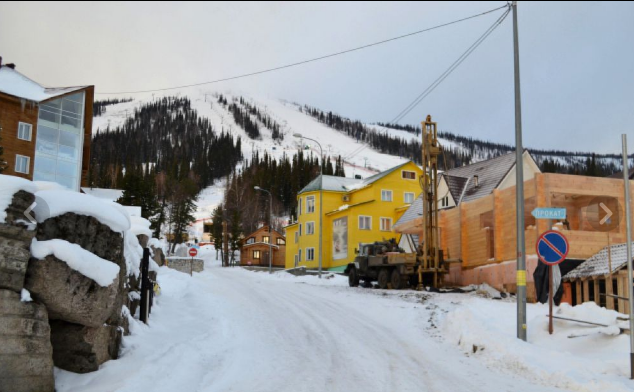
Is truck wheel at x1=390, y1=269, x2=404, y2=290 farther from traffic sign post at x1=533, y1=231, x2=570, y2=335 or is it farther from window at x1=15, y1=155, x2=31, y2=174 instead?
window at x1=15, y1=155, x2=31, y2=174

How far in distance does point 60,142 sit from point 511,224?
92.6 feet

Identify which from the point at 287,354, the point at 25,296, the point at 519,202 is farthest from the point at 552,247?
the point at 25,296

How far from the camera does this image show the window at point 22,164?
3479 cm

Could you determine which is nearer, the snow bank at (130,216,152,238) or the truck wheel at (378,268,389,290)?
the snow bank at (130,216,152,238)

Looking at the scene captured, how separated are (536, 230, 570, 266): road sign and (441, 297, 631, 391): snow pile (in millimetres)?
1725

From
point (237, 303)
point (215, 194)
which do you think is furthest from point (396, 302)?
point (215, 194)

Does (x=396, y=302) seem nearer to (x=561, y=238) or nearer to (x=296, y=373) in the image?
(x=561, y=238)

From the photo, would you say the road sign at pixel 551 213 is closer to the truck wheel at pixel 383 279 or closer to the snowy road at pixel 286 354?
the snowy road at pixel 286 354

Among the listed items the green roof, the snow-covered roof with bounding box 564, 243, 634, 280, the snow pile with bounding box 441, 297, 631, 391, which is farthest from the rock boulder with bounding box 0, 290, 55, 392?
the green roof

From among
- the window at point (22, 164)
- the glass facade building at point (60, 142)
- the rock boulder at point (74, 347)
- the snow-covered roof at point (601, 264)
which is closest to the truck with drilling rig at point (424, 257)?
the snow-covered roof at point (601, 264)

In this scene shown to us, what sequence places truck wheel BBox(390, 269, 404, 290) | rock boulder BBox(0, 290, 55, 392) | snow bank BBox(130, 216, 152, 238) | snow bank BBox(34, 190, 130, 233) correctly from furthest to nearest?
truck wheel BBox(390, 269, 404, 290) → snow bank BBox(130, 216, 152, 238) → snow bank BBox(34, 190, 130, 233) → rock boulder BBox(0, 290, 55, 392)

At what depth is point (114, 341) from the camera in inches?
361

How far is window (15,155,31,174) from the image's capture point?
3479cm

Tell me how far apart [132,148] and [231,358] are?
17830 cm
